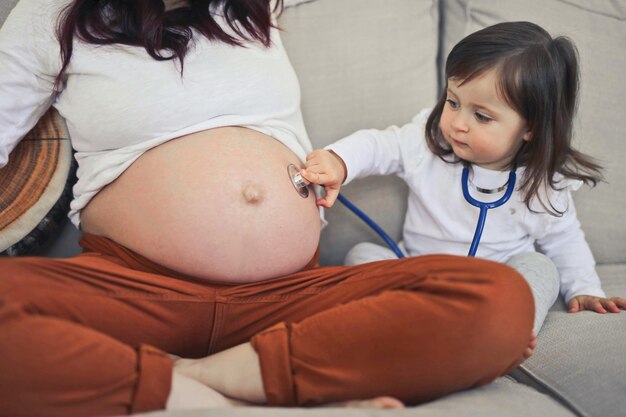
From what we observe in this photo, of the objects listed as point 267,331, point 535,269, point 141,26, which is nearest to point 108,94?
point 141,26

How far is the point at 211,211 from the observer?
1113mm

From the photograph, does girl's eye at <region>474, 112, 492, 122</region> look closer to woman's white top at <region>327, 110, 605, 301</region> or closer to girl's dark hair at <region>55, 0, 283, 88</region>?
woman's white top at <region>327, 110, 605, 301</region>

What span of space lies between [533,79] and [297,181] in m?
0.52

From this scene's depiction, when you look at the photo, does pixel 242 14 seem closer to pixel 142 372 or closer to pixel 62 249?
pixel 62 249

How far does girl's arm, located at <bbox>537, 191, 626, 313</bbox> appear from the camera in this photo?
140 cm

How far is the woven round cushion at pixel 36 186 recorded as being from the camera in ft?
4.10

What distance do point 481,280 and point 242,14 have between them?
783 mm

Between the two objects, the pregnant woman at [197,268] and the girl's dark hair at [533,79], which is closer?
the pregnant woman at [197,268]

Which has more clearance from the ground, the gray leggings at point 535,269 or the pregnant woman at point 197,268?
the pregnant woman at point 197,268

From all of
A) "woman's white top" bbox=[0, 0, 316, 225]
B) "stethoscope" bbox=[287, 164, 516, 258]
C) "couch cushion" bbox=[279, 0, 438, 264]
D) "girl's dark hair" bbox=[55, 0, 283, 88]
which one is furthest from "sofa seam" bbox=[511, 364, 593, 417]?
"girl's dark hair" bbox=[55, 0, 283, 88]

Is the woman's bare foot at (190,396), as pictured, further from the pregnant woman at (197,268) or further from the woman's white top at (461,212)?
the woman's white top at (461,212)

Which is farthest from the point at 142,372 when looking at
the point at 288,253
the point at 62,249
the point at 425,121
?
the point at 425,121

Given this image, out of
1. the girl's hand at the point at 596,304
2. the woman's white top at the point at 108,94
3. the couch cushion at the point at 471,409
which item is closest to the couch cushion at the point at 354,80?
the woman's white top at the point at 108,94

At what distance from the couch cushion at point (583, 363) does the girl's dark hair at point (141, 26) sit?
2.86 ft
